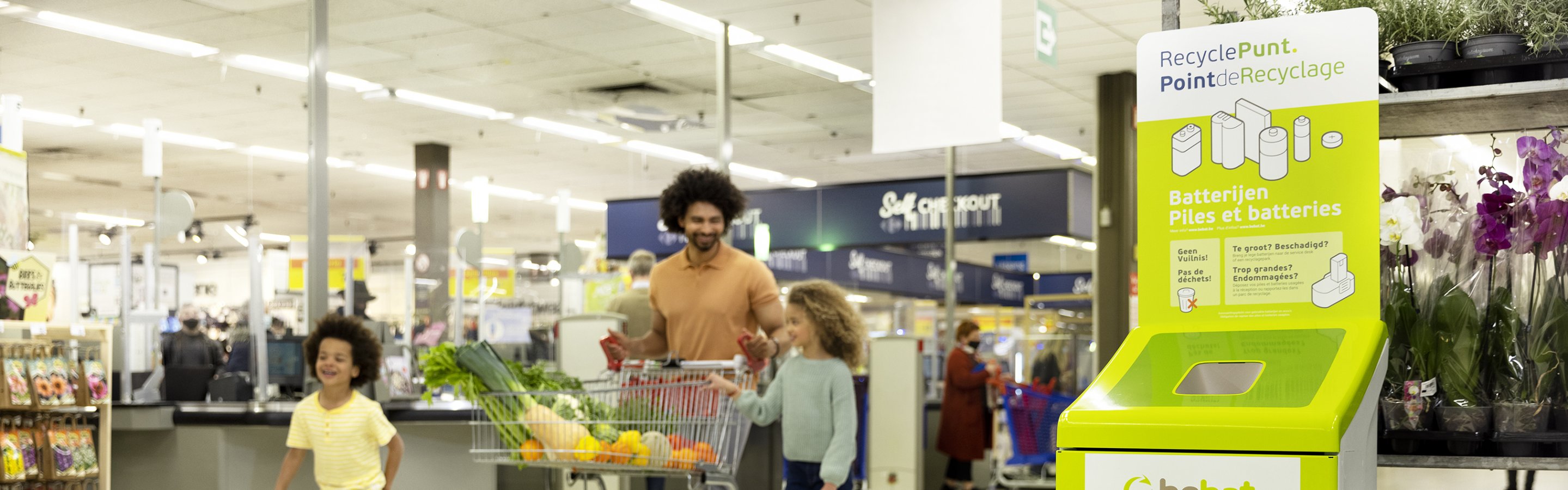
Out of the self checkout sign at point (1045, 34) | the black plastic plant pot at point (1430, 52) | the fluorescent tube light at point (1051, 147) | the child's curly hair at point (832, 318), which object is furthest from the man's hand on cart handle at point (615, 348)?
the fluorescent tube light at point (1051, 147)

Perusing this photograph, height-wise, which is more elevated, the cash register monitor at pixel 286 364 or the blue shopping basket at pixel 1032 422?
the cash register monitor at pixel 286 364

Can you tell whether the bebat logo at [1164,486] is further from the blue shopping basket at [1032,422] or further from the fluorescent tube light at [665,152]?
the blue shopping basket at [1032,422]

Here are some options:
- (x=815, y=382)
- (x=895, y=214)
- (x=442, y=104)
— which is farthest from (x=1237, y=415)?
(x=895, y=214)

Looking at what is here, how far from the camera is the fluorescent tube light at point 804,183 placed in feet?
37.0

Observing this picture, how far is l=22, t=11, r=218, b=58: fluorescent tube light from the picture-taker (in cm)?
500

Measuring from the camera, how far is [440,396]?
638 centimetres

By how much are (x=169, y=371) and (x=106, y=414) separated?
78 centimetres

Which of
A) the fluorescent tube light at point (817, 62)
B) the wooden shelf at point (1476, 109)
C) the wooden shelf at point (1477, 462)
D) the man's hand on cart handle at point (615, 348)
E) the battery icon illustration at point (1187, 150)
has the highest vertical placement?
the fluorescent tube light at point (817, 62)

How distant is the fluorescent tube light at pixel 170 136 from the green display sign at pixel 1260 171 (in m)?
4.19

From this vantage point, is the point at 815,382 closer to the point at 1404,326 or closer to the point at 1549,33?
the point at 1404,326

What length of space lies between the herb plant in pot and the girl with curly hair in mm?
2410

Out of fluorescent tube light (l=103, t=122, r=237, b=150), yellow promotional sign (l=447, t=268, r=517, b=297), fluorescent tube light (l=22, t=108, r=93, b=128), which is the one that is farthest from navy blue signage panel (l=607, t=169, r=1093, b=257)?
fluorescent tube light (l=22, t=108, r=93, b=128)

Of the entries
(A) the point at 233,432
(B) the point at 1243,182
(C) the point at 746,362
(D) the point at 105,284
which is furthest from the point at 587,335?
(B) the point at 1243,182

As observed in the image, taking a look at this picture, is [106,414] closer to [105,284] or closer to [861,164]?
[105,284]
